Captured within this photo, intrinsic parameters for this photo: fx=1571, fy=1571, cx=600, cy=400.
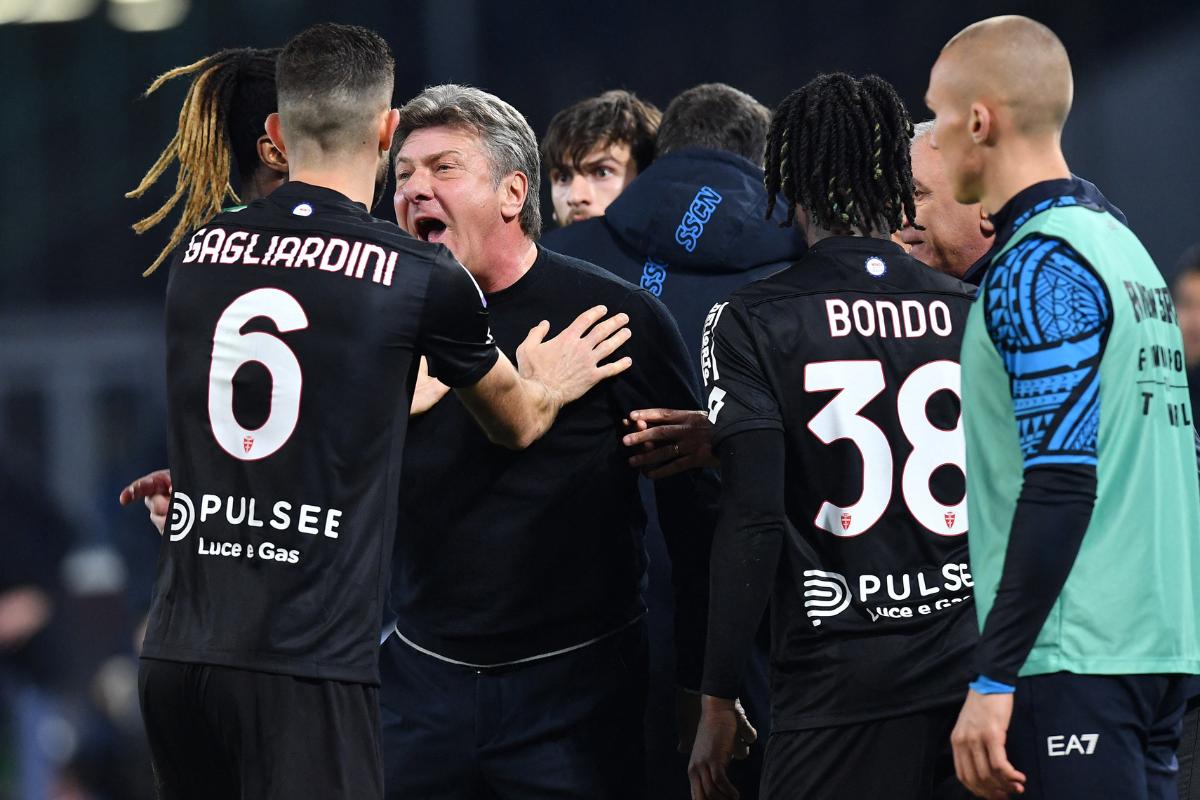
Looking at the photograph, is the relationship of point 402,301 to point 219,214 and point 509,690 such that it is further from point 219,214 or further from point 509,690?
point 509,690

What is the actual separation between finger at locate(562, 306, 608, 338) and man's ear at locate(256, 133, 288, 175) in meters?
0.71

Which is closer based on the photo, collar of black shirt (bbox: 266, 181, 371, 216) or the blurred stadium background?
collar of black shirt (bbox: 266, 181, 371, 216)

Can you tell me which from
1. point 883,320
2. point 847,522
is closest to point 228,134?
point 883,320

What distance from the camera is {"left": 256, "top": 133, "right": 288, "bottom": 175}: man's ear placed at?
11.1 ft

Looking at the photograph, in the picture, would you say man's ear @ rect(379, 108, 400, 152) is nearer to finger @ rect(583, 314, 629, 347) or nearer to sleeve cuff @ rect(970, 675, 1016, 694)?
finger @ rect(583, 314, 629, 347)

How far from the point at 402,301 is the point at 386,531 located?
1.37 ft

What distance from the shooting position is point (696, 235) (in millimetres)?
4031

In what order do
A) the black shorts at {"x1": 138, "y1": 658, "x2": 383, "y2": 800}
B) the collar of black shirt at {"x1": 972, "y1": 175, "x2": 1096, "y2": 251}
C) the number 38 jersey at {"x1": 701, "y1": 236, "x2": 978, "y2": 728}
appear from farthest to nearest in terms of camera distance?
the number 38 jersey at {"x1": 701, "y1": 236, "x2": 978, "y2": 728} → the black shorts at {"x1": 138, "y1": 658, "x2": 383, "y2": 800} → the collar of black shirt at {"x1": 972, "y1": 175, "x2": 1096, "y2": 251}

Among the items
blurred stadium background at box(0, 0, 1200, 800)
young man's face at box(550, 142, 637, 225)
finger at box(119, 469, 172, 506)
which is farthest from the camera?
blurred stadium background at box(0, 0, 1200, 800)

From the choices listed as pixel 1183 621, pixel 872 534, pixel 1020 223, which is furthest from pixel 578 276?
pixel 1183 621

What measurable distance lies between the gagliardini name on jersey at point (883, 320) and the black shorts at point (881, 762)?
71 centimetres

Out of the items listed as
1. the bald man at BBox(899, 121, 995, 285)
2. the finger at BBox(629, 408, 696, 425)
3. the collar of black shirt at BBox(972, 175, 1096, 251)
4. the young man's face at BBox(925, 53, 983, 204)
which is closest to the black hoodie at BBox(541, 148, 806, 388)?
the bald man at BBox(899, 121, 995, 285)

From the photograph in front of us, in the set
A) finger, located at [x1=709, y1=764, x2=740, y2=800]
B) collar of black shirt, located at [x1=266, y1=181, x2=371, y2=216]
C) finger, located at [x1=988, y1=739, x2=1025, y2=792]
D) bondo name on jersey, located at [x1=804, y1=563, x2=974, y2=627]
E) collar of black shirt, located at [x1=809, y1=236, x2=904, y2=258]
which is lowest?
finger, located at [x1=709, y1=764, x2=740, y2=800]

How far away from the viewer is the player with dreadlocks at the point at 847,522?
2.92 m
